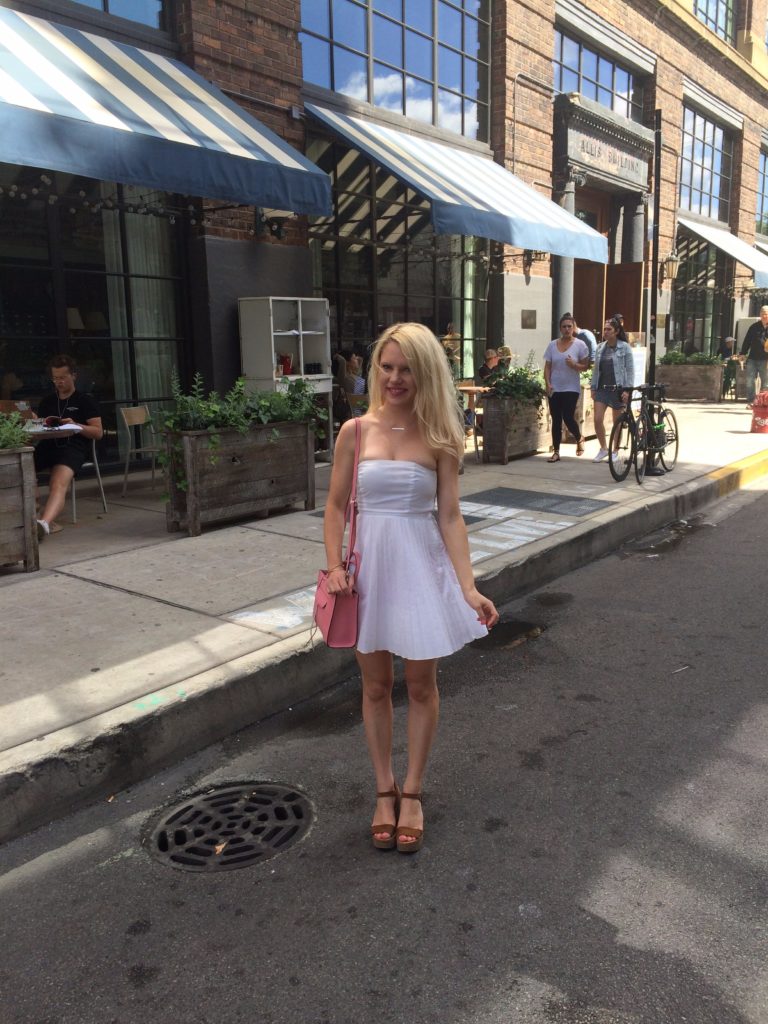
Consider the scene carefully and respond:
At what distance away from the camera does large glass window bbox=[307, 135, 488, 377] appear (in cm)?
1191

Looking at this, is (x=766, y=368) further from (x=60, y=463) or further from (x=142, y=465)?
(x=60, y=463)

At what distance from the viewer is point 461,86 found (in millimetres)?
13711

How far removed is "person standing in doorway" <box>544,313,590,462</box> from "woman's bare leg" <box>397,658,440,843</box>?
7.86 m

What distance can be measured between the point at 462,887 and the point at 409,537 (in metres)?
1.16

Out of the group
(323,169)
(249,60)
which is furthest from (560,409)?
(249,60)

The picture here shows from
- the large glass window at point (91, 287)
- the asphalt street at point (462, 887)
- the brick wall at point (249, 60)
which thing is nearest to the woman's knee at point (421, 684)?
the asphalt street at point (462, 887)

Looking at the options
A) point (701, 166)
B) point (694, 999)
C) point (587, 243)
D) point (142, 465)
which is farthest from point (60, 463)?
point (701, 166)

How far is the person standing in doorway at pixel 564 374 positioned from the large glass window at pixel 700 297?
13358 mm

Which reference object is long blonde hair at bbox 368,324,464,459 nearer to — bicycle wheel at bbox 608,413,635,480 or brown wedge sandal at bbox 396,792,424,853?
brown wedge sandal at bbox 396,792,424,853

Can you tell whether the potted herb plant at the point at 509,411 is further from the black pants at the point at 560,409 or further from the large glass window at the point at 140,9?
the large glass window at the point at 140,9

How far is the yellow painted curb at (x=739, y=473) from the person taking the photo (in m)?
9.66

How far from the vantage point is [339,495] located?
2994mm

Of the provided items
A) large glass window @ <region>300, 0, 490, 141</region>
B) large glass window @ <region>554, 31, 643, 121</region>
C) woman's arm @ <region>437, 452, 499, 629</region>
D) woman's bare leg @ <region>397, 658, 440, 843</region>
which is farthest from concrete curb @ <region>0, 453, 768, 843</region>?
large glass window @ <region>554, 31, 643, 121</region>

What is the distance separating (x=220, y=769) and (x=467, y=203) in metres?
8.36
